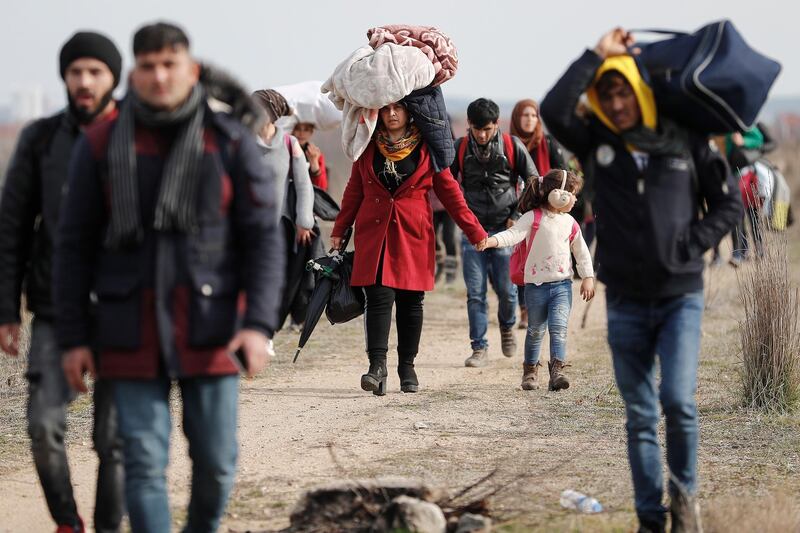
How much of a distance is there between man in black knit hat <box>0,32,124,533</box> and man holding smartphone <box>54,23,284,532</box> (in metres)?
0.54

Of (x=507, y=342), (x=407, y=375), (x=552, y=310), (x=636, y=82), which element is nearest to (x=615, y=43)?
(x=636, y=82)

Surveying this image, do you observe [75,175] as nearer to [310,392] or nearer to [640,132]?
[640,132]

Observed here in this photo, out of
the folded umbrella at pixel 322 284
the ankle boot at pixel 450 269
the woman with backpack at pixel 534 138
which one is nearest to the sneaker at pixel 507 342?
the woman with backpack at pixel 534 138

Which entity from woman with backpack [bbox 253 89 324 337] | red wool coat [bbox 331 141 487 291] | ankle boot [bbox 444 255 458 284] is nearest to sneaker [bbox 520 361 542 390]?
red wool coat [bbox 331 141 487 291]

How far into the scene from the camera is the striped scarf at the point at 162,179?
396 centimetres

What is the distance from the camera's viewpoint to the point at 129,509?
4141 mm

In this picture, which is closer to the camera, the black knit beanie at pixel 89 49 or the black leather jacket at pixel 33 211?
the black leather jacket at pixel 33 211

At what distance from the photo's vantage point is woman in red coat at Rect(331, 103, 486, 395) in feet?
26.4

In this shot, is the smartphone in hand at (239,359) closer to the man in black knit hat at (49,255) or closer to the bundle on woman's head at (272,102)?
the man in black knit hat at (49,255)

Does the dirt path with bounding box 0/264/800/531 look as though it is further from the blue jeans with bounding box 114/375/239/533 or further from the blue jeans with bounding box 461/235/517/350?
the blue jeans with bounding box 114/375/239/533

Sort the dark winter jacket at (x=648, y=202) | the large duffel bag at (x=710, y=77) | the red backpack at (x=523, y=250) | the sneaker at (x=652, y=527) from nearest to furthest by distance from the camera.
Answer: the large duffel bag at (x=710, y=77) → the dark winter jacket at (x=648, y=202) → the sneaker at (x=652, y=527) → the red backpack at (x=523, y=250)

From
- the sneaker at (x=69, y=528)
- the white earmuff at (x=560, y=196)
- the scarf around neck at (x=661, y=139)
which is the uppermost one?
the scarf around neck at (x=661, y=139)

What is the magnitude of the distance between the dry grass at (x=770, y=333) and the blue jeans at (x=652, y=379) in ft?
9.48

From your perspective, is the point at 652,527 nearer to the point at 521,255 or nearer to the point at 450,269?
the point at 521,255
